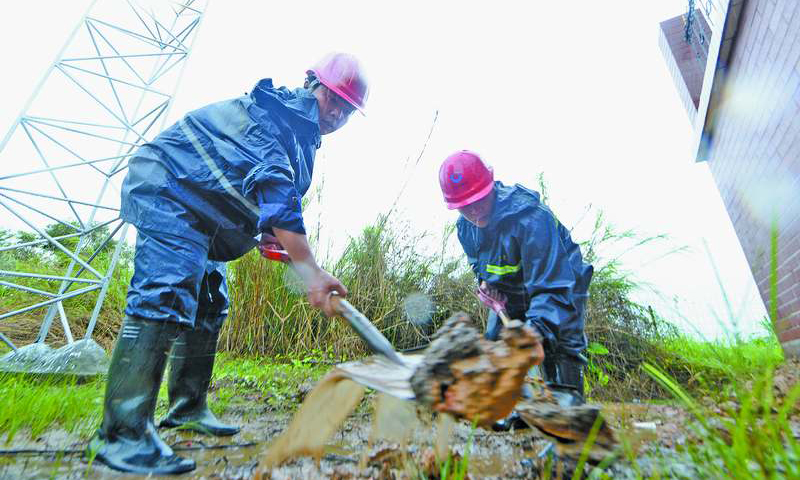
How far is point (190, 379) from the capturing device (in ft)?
7.63

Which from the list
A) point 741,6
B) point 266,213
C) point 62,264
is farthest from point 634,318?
point 62,264

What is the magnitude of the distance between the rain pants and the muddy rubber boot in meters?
0.10

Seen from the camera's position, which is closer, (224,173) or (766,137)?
(224,173)

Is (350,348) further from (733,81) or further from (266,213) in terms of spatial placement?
(733,81)

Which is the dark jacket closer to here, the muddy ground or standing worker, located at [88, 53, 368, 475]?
standing worker, located at [88, 53, 368, 475]

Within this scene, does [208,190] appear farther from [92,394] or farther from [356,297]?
[356,297]

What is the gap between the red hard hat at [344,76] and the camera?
233 cm

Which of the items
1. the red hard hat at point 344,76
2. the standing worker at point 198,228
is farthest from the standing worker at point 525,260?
the standing worker at point 198,228

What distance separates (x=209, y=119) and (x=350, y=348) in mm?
3010

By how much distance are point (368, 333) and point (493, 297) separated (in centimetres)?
155

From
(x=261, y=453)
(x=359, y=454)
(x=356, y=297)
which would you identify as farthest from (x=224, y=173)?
(x=356, y=297)

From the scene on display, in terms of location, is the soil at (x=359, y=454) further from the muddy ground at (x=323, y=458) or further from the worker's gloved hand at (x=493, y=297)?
the worker's gloved hand at (x=493, y=297)

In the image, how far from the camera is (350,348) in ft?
14.5

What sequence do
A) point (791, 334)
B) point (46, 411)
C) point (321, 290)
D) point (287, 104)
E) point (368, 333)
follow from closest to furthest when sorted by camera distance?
point (368, 333)
point (321, 290)
point (46, 411)
point (287, 104)
point (791, 334)
